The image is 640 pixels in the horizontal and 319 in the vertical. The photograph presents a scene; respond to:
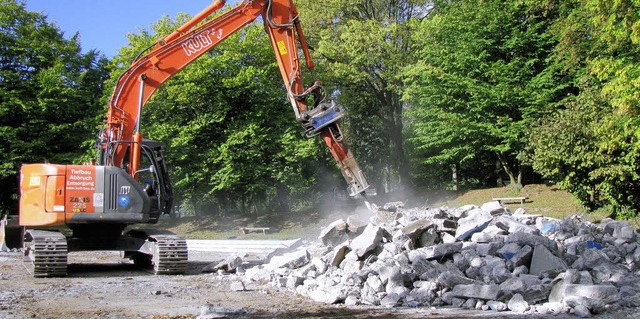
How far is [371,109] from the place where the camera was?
35906mm

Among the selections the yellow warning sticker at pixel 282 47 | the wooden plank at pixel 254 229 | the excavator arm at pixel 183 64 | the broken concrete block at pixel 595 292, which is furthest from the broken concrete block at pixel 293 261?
the wooden plank at pixel 254 229

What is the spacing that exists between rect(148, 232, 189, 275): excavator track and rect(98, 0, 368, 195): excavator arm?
161cm

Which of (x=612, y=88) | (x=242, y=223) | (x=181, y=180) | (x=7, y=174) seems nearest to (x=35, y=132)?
(x=7, y=174)

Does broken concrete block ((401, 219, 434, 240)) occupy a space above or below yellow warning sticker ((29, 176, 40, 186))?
below

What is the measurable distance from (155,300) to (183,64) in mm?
5995

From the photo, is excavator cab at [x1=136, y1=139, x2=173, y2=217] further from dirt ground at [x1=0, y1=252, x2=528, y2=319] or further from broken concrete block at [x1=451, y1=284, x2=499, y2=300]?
broken concrete block at [x1=451, y1=284, x2=499, y2=300]

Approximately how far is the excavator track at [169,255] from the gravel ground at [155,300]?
229 mm

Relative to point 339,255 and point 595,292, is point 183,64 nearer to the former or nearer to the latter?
point 339,255

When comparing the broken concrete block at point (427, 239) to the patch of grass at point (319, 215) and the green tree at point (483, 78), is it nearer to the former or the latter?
the patch of grass at point (319, 215)

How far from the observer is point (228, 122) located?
30.0 meters

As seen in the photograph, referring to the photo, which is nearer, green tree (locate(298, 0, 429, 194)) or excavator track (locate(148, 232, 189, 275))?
excavator track (locate(148, 232, 189, 275))

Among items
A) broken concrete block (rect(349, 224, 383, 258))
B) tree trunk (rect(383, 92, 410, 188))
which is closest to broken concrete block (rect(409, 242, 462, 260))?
broken concrete block (rect(349, 224, 383, 258))

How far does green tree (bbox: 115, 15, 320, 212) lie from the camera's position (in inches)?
1135

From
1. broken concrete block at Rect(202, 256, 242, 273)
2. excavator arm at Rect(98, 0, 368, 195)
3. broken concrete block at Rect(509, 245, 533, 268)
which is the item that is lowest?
broken concrete block at Rect(202, 256, 242, 273)
